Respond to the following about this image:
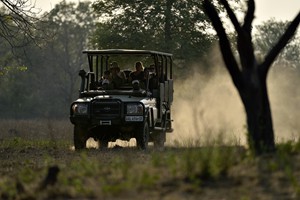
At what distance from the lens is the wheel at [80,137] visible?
17.8m

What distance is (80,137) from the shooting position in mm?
17859

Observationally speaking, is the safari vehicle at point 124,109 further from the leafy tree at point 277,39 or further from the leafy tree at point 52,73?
the leafy tree at point 277,39

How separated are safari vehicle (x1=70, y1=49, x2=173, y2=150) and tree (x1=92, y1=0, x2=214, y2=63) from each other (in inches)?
722

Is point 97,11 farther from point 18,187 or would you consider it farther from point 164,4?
point 18,187

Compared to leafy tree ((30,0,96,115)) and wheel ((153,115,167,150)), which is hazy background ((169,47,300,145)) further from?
leafy tree ((30,0,96,115))

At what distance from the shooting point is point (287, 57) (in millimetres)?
83500

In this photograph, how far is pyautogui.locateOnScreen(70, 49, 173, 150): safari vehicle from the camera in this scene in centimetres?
1720

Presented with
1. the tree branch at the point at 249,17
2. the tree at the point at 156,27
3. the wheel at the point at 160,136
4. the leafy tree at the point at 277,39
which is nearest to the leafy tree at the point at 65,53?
the leafy tree at the point at 277,39

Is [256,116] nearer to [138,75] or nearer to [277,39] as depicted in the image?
[138,75]

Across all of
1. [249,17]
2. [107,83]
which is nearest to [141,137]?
[107,83]

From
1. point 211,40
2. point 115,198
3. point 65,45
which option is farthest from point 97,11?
point 65,45

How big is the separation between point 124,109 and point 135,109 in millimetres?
238

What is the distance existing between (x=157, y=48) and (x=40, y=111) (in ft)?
151

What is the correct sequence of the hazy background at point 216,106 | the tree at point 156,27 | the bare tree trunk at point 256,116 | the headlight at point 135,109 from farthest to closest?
the tree at point 156,27 → the hazy background at point 216,106 → the headlight at point 135,109 → the bare tree trunk at point 256,116
